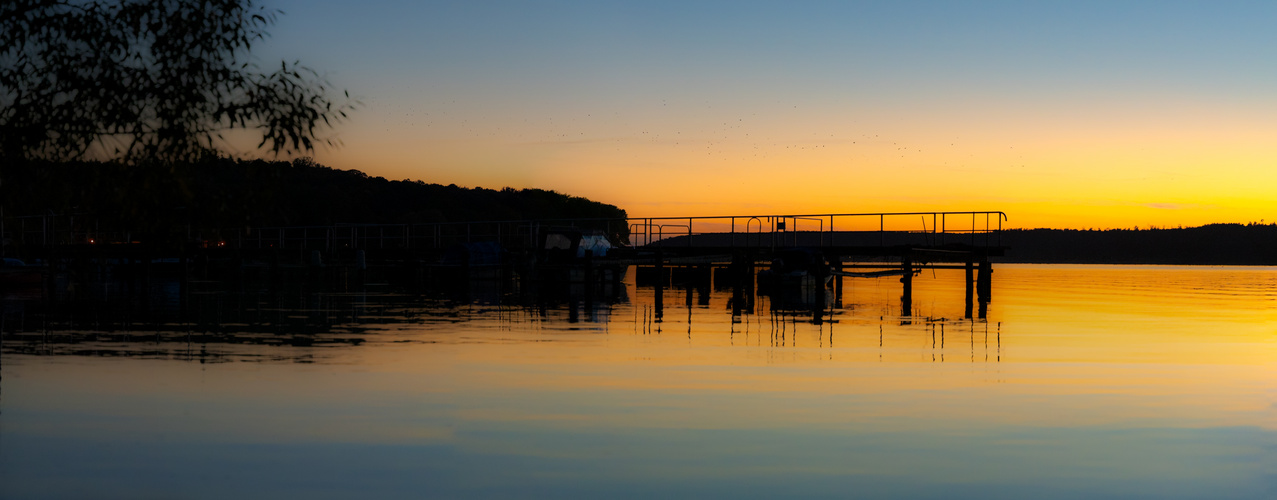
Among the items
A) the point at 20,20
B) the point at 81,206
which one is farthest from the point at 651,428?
the point at 20,20

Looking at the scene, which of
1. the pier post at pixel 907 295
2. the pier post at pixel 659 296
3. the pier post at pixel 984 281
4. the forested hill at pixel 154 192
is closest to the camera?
the forested hill at pixel 154 192

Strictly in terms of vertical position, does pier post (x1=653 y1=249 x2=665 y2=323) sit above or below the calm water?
above

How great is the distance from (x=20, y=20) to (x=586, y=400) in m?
8.28

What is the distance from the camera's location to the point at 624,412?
14.5 meters

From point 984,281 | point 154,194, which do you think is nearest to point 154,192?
point 154,194

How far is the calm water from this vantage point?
10.5 metres

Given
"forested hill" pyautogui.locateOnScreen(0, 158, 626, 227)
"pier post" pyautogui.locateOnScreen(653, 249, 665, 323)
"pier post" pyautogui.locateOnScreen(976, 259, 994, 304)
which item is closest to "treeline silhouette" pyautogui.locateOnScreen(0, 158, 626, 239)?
"forested hill" pyautogui.locateOnScreen(0, 158, 626, 227)

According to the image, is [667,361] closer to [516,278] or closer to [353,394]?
[353,394]

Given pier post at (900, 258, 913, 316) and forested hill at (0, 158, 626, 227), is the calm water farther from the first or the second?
pier post at (900, 258, 913, 316)

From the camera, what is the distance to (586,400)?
1544 centimetres

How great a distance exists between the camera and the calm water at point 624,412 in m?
10.5

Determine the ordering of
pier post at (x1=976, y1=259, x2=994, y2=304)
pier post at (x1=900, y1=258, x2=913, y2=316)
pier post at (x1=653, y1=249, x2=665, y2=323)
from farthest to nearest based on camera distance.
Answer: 1. pier post at (x1=976, y1=259, x2=994, y2=304)
2. pier post at (x1=900, y1=258, x2=913, y2=316)
3. pier post at (x1=653, y1=249, x2=665, y2=323)

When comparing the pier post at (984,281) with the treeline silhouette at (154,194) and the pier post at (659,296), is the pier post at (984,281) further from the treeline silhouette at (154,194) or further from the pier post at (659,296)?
the treeline silhouette at (154,194)

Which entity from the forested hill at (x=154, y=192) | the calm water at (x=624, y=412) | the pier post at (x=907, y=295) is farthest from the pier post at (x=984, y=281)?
the forested hill at (x=154, y=192)
